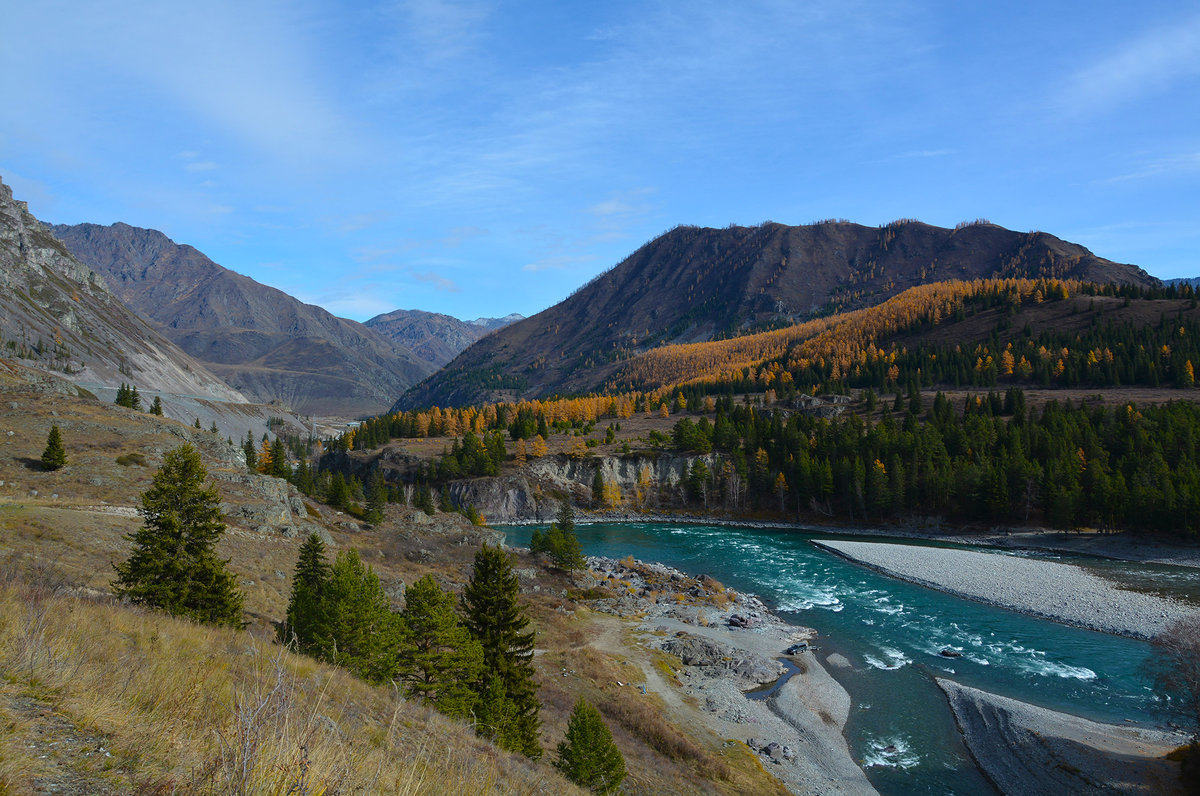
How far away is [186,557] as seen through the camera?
65.6ft

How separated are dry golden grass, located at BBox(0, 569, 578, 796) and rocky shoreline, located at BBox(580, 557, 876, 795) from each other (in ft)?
65.1

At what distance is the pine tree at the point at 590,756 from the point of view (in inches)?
762

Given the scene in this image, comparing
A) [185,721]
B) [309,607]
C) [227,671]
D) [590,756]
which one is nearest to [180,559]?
[309,607]

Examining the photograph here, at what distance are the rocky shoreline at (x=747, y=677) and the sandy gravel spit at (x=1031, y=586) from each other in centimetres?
1935

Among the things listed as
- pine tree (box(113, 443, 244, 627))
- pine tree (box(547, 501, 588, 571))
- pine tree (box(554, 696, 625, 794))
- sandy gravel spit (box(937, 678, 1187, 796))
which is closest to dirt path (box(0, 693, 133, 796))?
pine tree (box(113, 443, 244, 627))

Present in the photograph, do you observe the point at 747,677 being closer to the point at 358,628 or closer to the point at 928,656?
the point at 928,656

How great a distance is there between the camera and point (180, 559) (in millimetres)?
19797

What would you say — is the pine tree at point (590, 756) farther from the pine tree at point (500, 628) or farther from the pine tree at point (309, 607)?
the pine tree at point (309, 607)

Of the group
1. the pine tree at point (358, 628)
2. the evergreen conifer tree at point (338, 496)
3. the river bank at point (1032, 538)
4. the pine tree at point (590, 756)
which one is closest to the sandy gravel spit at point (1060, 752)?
the pine tree at point (590, 756)

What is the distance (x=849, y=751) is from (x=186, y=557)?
99.3 ft

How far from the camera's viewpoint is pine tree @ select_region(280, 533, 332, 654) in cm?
2197

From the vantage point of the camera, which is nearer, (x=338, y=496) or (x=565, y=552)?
(x=565, y=552)

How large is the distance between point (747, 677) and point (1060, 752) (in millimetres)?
16005

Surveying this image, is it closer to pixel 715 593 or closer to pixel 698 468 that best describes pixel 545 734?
pixel 715 593
